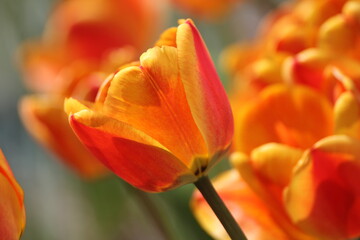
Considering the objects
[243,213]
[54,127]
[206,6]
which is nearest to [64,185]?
[206,6]

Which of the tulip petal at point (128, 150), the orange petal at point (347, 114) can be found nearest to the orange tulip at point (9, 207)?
the tulip petal at point (128, 150)

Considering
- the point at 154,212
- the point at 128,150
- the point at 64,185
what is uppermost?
the point at 128,150

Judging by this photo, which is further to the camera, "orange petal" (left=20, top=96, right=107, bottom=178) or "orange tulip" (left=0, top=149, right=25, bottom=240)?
"orange petal" (left=20, top=96, right=107, bottom=178)

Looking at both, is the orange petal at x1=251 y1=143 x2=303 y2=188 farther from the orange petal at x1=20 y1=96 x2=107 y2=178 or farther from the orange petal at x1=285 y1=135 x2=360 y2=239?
the orange petal at x1=20 y1=96 x2=107 y2=178

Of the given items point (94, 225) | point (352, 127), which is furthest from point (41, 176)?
point (352, 127)

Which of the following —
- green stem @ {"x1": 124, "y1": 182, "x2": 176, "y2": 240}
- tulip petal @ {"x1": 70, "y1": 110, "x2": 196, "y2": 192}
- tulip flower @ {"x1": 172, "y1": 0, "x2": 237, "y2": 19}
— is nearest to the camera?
tulip petal @ {"x1": 70, "y1": 110, "x2": 196, "y2": 192}

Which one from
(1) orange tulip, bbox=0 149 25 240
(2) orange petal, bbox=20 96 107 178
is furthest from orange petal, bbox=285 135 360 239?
(2) orange petal, bbox=20 96 107 178

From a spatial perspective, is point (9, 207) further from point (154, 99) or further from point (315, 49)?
point (315, 49)
